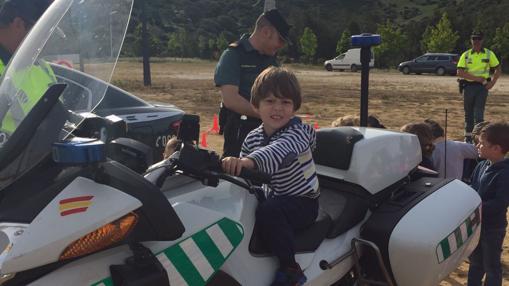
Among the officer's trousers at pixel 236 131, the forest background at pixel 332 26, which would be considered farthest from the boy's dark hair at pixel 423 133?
the forest background at pixel 332 26

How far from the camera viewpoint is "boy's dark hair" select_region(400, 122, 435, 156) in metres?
4.37

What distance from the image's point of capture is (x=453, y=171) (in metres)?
4.73

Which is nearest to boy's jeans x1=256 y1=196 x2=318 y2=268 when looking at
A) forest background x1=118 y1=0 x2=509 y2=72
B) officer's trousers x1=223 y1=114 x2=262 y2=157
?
officer's trousers x1=223 y1=114 x2=262 y2=157

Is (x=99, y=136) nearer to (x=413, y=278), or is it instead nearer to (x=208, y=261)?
(x=208, y=261)

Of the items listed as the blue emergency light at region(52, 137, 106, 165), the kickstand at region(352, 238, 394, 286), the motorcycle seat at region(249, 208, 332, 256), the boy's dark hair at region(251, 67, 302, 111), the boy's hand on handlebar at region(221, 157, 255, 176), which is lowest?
the kickstand at region(352, 238, 394, 286)

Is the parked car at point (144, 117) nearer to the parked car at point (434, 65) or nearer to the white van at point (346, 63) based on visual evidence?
the parked car at point (434, 65)

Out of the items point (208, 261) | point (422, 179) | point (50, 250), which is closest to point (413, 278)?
point (422, 179)

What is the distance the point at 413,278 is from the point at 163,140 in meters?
3.54

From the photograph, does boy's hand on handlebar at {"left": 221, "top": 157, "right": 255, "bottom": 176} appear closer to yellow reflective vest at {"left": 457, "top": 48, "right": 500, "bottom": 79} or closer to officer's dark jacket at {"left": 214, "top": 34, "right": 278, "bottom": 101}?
officer's dark jacket at {"left": 214, "top": 34, "right": 278, "bottom": 101}

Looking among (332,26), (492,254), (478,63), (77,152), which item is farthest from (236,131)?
(332,26)

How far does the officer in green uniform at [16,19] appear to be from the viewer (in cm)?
326

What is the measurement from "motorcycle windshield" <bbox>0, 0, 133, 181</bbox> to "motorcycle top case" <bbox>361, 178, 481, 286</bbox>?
158 centimetres

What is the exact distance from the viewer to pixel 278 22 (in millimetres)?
4051

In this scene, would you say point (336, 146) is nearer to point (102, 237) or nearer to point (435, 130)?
point (102, 237)
